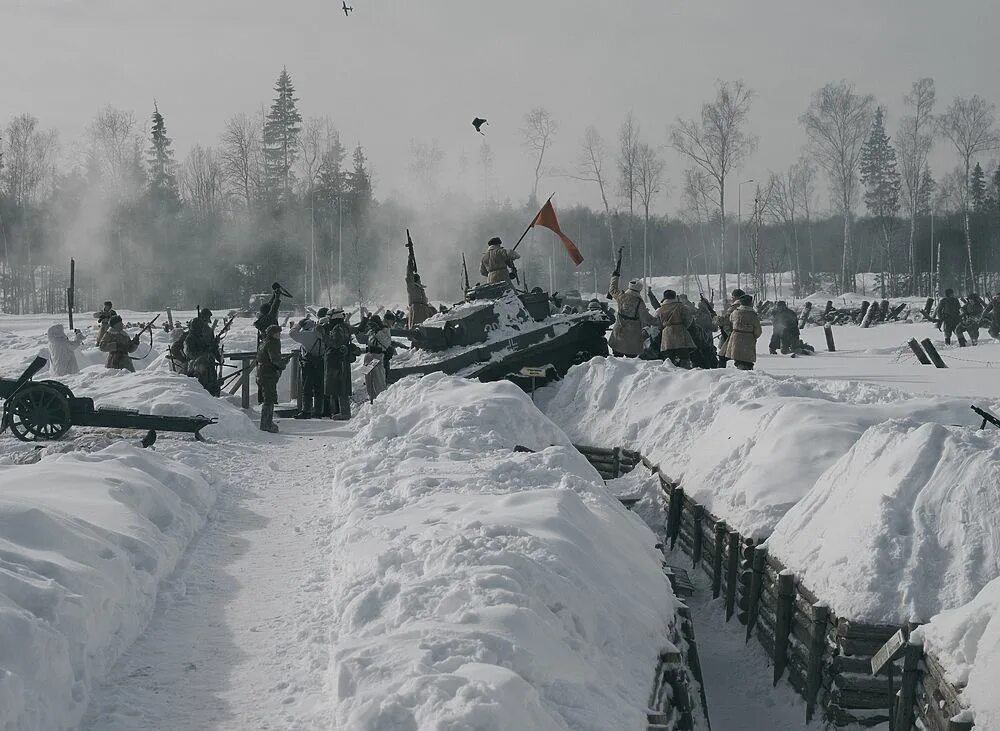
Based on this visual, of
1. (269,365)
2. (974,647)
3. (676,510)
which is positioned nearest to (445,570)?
(974,647)

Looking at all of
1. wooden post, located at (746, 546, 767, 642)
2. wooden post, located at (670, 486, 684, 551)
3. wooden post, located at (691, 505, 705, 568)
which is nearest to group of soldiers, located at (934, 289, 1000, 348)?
wooden post, located at (670, 486, 684, 551)

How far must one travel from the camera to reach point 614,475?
472 inches

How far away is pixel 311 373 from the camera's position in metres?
15.9

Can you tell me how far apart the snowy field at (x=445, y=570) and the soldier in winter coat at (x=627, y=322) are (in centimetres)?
626

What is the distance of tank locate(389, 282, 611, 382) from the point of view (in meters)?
15.6

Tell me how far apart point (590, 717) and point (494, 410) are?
707cm

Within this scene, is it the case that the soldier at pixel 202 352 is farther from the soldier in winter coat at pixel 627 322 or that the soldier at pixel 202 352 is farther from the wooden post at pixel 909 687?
the wooden post at pixel 909 687

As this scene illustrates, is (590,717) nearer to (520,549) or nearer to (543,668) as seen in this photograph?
(543,668)

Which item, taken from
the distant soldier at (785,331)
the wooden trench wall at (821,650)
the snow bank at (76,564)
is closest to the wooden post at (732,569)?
the wooden trench wall at (821,650)

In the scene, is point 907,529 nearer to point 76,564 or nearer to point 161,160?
point 76,564

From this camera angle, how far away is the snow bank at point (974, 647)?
4.26 m

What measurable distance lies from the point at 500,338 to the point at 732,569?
8990 mm

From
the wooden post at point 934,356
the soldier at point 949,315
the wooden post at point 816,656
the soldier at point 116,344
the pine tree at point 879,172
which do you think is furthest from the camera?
the pine tree at point 879,172

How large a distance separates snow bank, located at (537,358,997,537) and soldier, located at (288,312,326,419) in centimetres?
351
